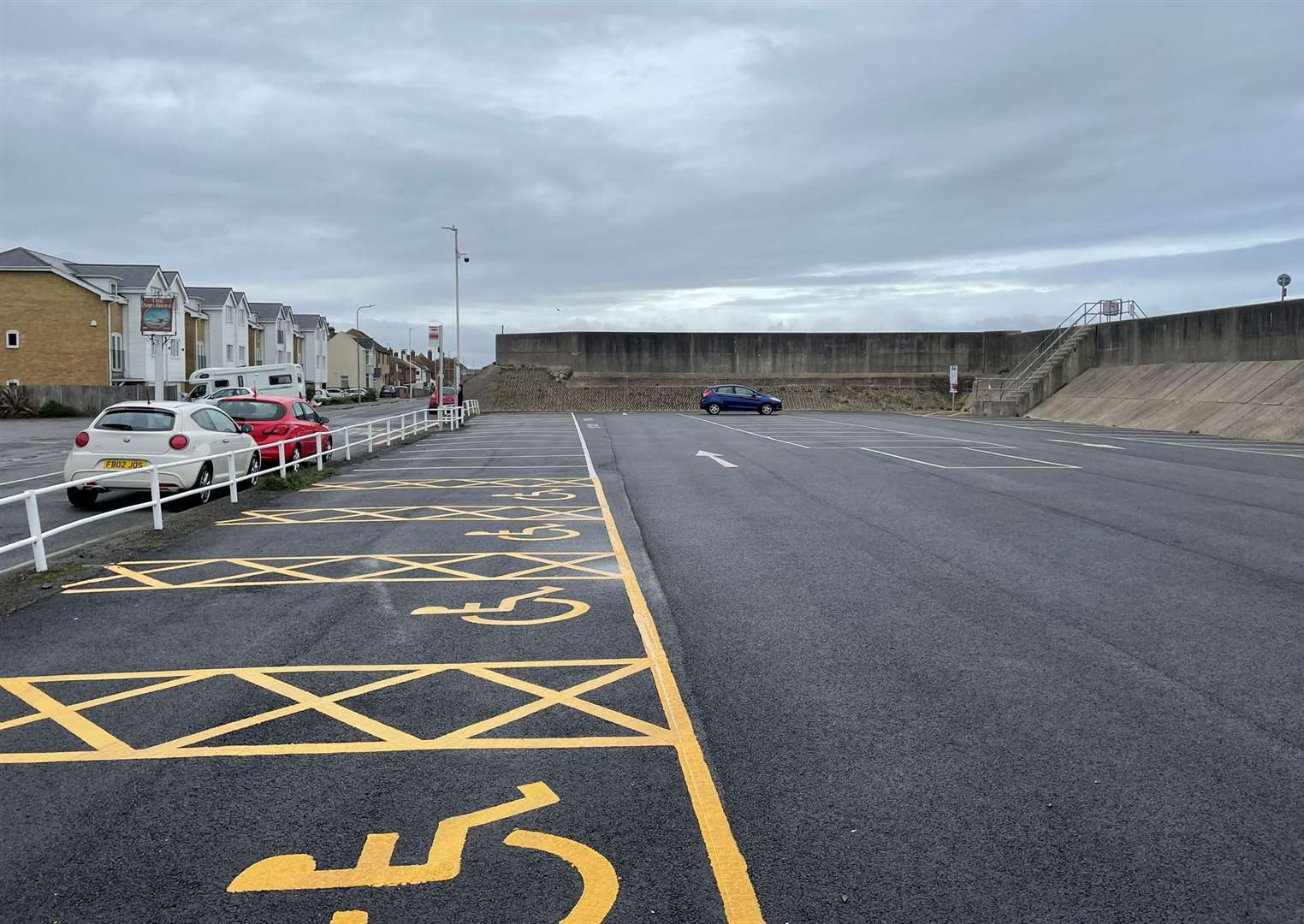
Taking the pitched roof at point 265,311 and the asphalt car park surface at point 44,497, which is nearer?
the asphalt car park surface at point 44,497

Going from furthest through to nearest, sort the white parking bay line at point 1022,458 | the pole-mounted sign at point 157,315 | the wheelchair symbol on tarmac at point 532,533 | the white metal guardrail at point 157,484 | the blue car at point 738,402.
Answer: the blue car at point 738,402 → the white parking bay line at point 1022,458 → the pole-mounted sign at point 157,315 → the wheelchair symbol on tarmac at point 532,533 → the white metal guardrail at point 157,484

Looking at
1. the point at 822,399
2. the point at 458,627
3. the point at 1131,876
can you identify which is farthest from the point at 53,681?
the point at 822,399

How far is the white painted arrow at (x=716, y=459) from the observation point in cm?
2052

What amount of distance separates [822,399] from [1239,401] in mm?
33079

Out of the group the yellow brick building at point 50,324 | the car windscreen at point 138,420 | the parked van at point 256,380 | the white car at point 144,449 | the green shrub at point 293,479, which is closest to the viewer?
the white car at point 144,449

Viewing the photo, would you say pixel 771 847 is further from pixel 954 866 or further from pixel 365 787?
pixel 365 787

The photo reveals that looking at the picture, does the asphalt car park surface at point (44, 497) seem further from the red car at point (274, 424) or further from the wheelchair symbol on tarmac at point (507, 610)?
the wheelchair symbol on tarmac at point (507, 610)

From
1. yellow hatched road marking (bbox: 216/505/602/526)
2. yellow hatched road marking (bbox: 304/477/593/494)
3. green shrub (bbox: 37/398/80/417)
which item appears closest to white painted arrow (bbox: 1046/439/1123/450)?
yellow hatched road marking (bbox: 304/477/593/494)

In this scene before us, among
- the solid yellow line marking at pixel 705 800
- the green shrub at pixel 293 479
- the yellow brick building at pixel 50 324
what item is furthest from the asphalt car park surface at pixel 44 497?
the yellow brick building at pixel 50 324

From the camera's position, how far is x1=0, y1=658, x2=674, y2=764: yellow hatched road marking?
4.81 m

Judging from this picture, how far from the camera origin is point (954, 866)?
11.9ft

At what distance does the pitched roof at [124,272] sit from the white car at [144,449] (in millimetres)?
47452

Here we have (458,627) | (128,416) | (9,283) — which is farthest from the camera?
(9,283)

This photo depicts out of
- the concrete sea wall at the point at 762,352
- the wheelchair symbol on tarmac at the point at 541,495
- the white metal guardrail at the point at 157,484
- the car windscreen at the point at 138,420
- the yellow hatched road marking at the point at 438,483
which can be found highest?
the concrete sea wall at the point at 762,352
